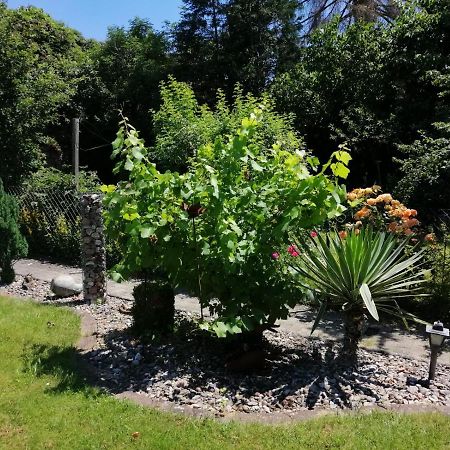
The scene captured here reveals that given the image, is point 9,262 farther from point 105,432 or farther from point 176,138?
point 105,432

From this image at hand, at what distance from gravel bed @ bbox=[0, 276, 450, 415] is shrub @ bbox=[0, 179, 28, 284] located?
274cm

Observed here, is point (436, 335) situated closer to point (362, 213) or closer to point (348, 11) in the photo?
point (362, 213)

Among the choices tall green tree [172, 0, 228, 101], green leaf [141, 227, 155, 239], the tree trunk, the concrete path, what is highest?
tall green tree [172, 0, 228, 101]

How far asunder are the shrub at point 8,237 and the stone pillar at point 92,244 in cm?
137

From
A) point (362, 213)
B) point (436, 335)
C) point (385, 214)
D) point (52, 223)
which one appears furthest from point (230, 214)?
point (52, 223)

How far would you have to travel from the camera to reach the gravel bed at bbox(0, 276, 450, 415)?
147 inches

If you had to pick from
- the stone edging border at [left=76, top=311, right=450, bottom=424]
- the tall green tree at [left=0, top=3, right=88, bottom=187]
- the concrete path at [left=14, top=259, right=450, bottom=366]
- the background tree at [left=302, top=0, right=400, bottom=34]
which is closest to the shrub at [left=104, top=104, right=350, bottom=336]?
the stone edging border at [left=76, top=311, right=450, bottom=424]

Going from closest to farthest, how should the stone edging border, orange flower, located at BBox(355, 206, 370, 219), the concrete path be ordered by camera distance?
the stone edging border < the concrete path < orange flower, located at BBox(355, 206, 370, 219)

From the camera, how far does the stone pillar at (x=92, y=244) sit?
628cm

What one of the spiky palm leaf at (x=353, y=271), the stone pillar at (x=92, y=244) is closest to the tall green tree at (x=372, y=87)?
the stone pillar at (x=92, y=244)

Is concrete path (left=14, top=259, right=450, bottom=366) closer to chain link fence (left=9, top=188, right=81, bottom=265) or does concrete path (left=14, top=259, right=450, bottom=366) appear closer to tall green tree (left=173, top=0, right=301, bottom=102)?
chain link fence (left=9, top=188, right=81, bottom=265)

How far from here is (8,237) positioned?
703 cm

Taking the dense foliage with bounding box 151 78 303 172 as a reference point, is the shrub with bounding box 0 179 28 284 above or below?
below

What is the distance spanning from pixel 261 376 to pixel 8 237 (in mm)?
4470
